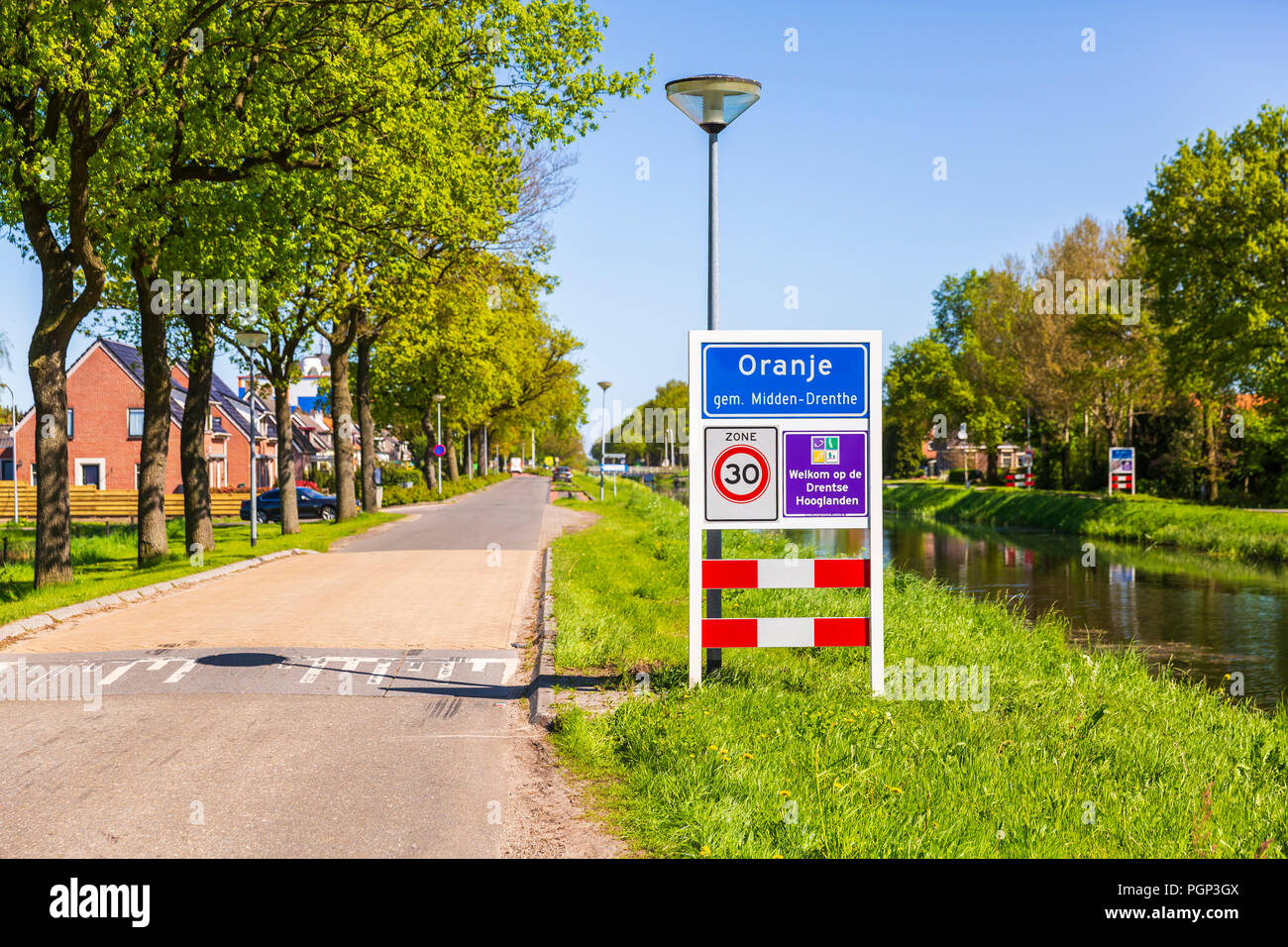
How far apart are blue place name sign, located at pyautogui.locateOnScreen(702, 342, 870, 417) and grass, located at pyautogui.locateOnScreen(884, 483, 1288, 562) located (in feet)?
73.3

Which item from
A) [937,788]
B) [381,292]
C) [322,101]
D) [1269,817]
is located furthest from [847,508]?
[381,292]

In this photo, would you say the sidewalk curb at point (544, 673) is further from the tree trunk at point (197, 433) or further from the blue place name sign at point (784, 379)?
the tree trunk at point (197, 433)

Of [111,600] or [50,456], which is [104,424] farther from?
[111,600]

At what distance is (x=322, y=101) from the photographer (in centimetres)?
1664

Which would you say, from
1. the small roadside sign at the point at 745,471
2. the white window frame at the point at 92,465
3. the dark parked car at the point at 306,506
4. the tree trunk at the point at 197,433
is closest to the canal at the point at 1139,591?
the small roadside sign at the point at 745,471

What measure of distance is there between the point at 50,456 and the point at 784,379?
11.8 m

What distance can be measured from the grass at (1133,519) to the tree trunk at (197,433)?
25084mm

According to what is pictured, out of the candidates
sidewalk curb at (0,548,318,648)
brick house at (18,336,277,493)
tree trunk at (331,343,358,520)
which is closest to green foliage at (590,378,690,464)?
brick house at (18,336,277,493)

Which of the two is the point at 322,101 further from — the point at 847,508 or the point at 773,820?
the point at 773,820

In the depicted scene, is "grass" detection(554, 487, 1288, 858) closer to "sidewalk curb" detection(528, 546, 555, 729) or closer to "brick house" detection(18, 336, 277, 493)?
"sidewalk curb" detection(528, 546, 555, 729)

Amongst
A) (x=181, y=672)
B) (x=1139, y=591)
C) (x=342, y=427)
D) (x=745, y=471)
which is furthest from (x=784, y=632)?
(x=342, y=427)

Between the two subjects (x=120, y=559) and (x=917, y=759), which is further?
(x=120, y=559)

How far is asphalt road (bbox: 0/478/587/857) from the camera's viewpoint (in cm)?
515

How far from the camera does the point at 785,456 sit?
8.05 m
